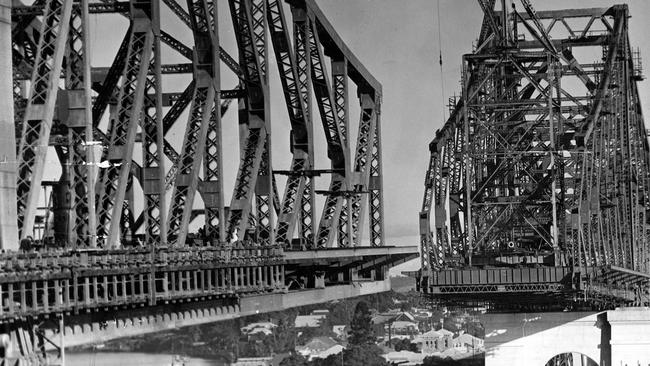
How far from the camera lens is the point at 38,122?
6206 cm

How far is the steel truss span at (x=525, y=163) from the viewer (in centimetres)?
11788

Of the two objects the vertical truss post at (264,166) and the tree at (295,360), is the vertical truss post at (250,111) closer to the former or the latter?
the vertical truss post at (264,166)

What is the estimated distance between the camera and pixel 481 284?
366 ft

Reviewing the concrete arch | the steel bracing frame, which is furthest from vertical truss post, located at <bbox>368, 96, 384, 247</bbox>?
the concrete arch

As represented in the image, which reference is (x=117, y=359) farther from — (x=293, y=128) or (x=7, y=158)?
(x=293, y=128)

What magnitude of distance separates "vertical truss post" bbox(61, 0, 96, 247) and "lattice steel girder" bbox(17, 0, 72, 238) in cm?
255

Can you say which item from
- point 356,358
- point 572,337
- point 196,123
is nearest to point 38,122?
point 196,123

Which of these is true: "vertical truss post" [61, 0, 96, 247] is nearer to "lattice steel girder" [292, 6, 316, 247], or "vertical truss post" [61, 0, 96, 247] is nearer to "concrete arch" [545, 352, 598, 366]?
"lattice steel girder" [292, 6, 316, 247]

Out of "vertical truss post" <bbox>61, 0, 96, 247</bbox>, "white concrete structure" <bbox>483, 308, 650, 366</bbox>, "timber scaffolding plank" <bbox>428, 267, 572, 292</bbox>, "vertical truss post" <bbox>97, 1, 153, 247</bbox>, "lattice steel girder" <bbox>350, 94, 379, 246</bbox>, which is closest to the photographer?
"vertical truss post" <bbox>61, 0, 96, 247</bbox>

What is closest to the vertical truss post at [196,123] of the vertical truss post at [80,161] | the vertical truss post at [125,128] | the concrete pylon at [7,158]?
the vertical truss post at [125,128]

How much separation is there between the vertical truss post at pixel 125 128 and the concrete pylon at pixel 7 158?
31.2ft

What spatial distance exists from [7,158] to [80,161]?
900 cm

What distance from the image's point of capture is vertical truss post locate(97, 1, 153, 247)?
7006 cm

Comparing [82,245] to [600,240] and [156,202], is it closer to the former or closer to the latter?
[156,202]
